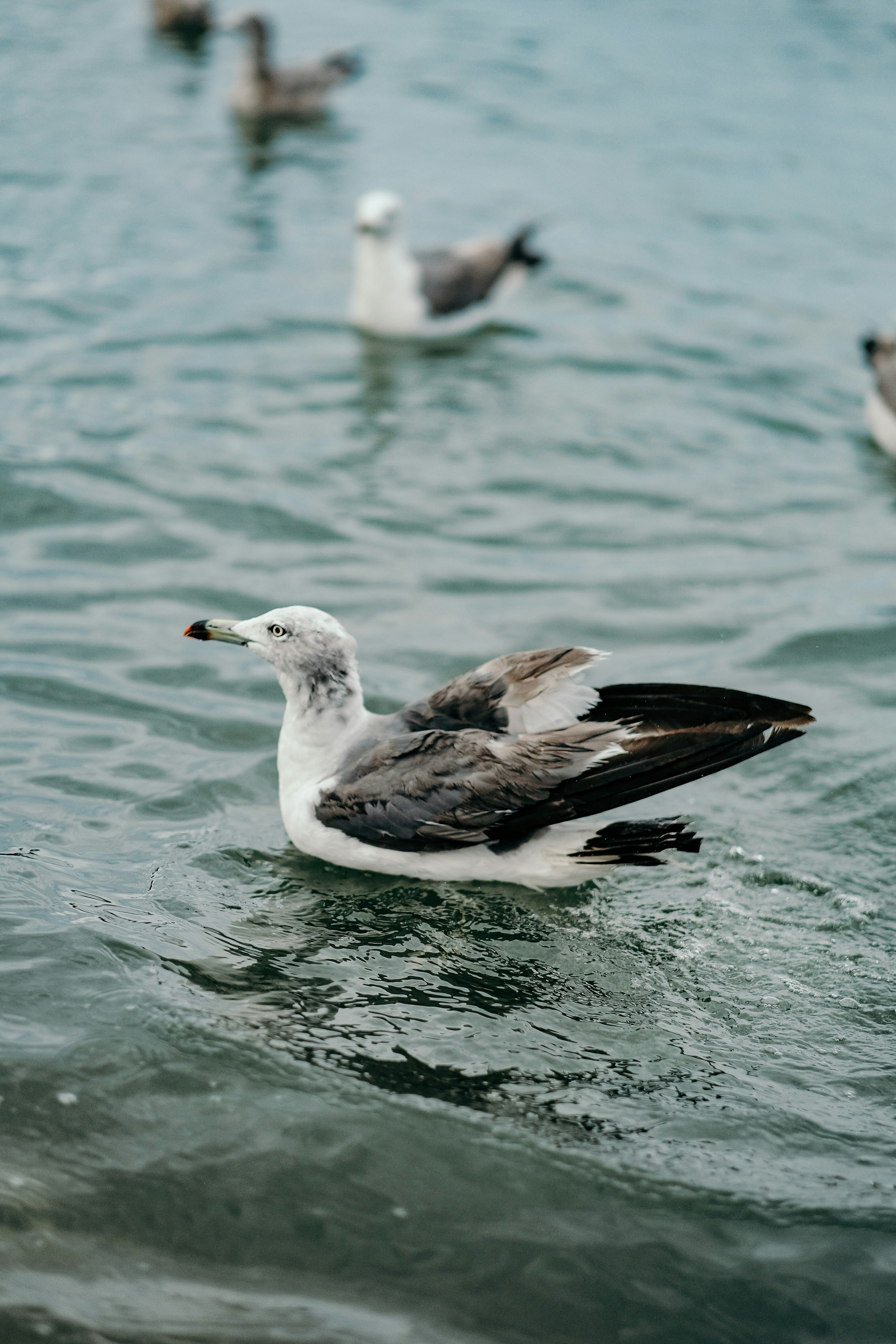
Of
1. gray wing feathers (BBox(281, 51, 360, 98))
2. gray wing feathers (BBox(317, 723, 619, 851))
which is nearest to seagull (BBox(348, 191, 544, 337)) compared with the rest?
gray wing feathers (BBox(281, 51, 360, 98))

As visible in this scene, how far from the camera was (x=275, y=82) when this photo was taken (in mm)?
16172

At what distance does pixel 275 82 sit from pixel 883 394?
8876mm

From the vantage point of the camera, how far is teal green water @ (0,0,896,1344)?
4000 millimetres

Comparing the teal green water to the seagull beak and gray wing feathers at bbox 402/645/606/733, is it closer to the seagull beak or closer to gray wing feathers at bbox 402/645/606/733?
gray wing feathers at bbox 402/645/606/733

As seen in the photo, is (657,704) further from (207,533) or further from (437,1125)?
(207,533)

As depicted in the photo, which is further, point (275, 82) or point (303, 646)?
point (275, 82)

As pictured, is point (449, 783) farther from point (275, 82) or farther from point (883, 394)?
point (275, 82)

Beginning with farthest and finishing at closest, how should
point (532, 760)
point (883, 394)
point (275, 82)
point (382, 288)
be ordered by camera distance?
1. point (275, 82)
2. point (382, 288)
3. point (883, 394)
4. point (532, 760)

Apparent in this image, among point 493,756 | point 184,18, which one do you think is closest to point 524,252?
point 493,756

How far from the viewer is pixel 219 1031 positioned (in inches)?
185

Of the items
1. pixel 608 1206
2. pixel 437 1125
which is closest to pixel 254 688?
pixel 437 1125

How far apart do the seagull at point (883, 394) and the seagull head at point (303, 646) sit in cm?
588

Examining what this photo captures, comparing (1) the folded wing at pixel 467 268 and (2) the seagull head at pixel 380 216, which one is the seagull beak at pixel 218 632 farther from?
(1) the folded wing at pixel 467 268

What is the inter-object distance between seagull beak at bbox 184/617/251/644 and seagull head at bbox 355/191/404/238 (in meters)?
6.65
